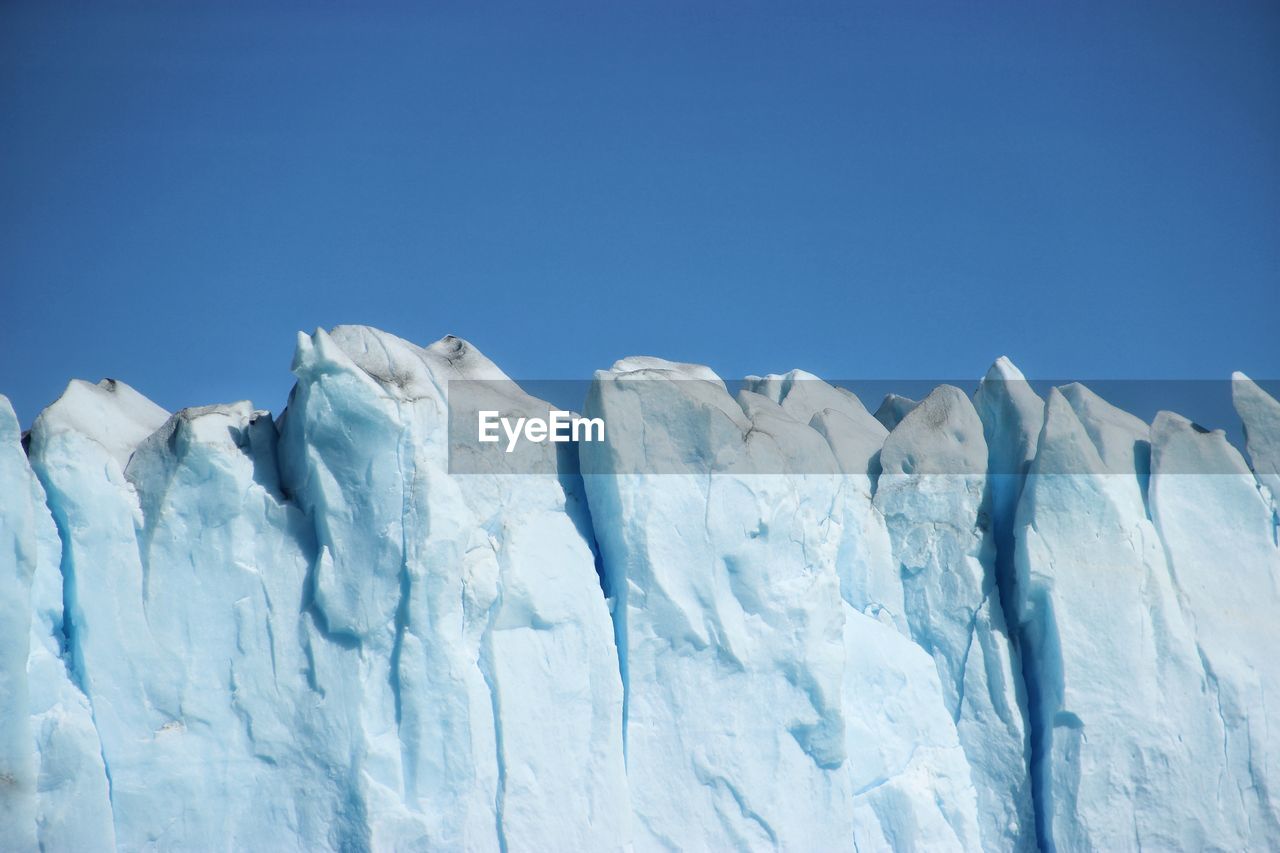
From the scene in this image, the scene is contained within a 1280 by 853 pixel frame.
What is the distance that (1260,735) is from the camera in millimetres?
11508

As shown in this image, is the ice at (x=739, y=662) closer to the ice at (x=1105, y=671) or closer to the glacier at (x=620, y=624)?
the glacier at (x=620, y=624)

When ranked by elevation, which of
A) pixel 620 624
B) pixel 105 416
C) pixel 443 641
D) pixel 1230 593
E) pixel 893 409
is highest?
pixel 893 409

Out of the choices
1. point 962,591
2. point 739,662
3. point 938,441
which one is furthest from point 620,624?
point 938,441

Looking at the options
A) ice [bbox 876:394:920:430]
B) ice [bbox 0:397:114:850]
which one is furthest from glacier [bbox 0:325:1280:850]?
ice [bbox 876:394:920:430]

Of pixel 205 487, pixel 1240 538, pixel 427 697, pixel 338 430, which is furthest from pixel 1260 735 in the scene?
pixel 205 487

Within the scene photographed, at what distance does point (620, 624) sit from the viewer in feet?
36.5

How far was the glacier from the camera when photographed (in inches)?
403

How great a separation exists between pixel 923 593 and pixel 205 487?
21.3 ft

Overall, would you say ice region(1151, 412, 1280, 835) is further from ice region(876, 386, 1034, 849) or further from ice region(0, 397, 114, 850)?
ice region(0, 397, 114, 850)

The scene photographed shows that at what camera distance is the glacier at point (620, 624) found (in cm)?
1023

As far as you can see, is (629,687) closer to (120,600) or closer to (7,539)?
(120,600)

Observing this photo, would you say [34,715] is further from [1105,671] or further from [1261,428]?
[1261,428]

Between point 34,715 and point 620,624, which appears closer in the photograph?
point 34,715

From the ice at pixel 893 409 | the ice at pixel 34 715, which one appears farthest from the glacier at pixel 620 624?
the ice at pixel 893 409
